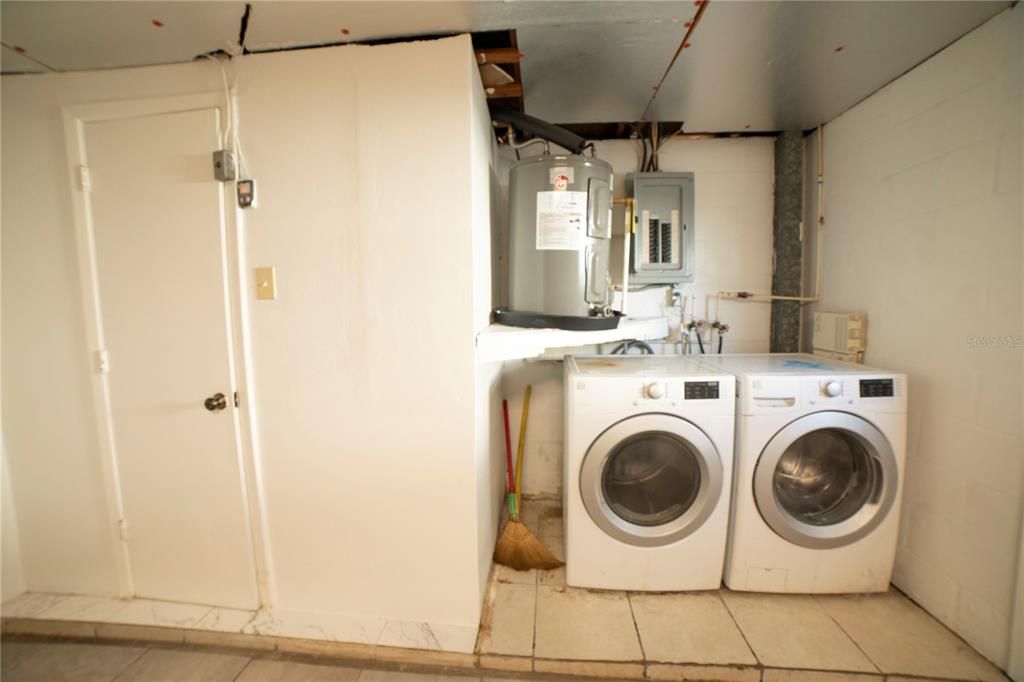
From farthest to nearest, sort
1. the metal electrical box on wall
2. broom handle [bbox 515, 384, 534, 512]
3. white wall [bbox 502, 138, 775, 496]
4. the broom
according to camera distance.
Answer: white wall [bbox 502, 138, 775, 496] < the metal electrical box on wall < broom handle [bbox 515, 384, 534, 512] < the broom

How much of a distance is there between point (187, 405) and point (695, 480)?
2027 millimetres

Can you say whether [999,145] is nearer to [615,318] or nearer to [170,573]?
[615,318]

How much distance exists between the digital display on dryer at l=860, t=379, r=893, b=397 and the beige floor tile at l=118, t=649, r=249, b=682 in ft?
8.37

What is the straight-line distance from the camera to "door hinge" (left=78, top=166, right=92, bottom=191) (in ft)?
3.92

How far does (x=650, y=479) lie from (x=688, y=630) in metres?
0.53

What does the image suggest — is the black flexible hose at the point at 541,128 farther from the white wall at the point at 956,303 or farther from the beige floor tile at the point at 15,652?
the beige floor tile at the point at 15,652

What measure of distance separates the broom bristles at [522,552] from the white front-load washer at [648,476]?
0.34 ft

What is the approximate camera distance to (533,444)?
202 centimetres

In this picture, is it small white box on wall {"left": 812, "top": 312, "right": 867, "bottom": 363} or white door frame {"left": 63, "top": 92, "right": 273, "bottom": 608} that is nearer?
white door frame {"left": 63, "top": 92, "right": 273, "bottom": 608}

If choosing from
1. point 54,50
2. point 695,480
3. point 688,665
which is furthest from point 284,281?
point 688,665

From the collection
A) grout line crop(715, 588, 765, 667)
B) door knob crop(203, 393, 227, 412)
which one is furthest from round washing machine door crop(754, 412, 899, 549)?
door knob crop(203, 393, 227, 412)

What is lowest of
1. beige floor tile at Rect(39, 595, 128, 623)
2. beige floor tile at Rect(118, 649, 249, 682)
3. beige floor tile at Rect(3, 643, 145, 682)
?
beige floor tile at Rect(3, 643, 145, 682)

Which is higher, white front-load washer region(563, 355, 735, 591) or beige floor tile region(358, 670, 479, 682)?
white front-load washer region(563, 355, 735, 591)

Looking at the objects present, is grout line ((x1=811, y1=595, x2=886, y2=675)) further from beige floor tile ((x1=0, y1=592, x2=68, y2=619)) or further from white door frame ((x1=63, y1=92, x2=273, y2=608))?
beige floor tile ((x1=0, y1=592, x2=68, y2=619))
